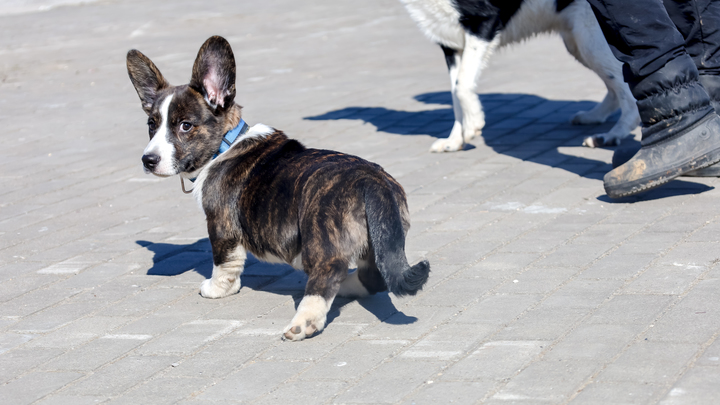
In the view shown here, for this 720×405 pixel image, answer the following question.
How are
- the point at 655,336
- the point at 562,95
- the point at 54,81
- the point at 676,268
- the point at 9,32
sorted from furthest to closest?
the point at 9,32 → the point at 54,81 → the point at 562,95 → the point at 676,268 → the point at 655,336

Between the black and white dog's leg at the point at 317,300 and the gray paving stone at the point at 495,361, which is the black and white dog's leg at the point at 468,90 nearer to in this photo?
the black and white dog's leg at the point at 317,300

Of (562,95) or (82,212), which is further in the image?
(562,95)

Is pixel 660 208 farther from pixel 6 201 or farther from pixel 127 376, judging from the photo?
pixel 6 201

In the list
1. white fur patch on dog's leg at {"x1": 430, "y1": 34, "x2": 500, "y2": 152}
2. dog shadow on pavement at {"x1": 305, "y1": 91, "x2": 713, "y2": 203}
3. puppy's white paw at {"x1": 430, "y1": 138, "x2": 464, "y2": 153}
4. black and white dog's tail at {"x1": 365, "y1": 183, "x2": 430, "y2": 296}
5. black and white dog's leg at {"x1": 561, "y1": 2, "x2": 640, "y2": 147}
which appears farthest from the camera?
puppy's white paw at {"x1": 430, "y1": 138, "x2": 464, "y2": 153}

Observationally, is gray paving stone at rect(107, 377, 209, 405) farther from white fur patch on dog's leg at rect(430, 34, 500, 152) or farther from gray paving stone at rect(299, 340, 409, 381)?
white fur patch on dog's leg at rect(430, 34, 500, 152)

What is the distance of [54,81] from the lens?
10789mm

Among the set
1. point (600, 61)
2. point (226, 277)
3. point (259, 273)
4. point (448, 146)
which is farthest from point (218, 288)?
point (600, 61)

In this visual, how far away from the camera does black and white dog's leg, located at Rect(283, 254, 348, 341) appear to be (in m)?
3.34

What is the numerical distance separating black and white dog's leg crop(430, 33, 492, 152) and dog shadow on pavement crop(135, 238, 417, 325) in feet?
8.19

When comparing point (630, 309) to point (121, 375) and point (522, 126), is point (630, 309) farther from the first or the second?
point (522, 126)

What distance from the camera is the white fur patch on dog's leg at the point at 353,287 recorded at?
379cm

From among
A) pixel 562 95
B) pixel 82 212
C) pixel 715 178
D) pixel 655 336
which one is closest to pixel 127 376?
pixel 655 336

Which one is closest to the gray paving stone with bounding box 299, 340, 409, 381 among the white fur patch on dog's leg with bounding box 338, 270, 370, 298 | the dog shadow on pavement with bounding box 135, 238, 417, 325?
the dog shadow on pavement with bounding box 135, 238, 417, 325

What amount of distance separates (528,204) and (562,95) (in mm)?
3535
